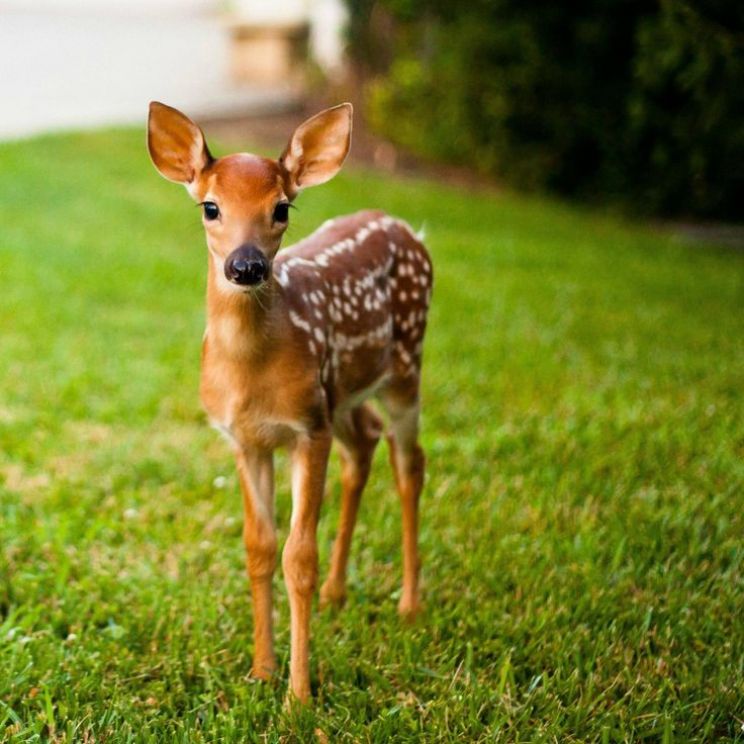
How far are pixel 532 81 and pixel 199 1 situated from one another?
16.2 meters

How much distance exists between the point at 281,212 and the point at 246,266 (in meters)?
0.25

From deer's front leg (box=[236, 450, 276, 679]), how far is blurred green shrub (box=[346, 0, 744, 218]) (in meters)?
6.38

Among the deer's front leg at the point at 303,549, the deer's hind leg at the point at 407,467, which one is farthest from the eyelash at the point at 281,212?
the deer's hind leg at the point at 407,467

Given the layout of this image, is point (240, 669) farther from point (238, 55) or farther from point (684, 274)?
point (238, 55)

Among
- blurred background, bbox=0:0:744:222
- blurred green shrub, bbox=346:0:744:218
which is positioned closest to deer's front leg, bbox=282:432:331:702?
blurred background, bbox=0:0:744:222

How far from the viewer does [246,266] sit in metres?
2.60

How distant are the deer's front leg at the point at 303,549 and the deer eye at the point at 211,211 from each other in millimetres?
667

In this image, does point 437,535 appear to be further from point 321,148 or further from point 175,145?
point 175,145

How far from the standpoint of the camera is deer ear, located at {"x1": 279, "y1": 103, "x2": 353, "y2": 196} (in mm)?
2902

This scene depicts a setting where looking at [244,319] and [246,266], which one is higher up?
[246,266]

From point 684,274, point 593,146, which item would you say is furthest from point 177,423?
point 593,146

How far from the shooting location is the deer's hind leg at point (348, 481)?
353cm

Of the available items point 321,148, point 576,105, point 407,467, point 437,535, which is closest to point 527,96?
point 576,105

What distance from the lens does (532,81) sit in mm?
11461
